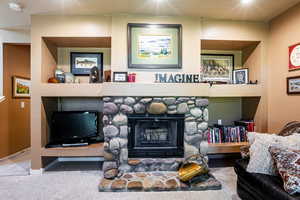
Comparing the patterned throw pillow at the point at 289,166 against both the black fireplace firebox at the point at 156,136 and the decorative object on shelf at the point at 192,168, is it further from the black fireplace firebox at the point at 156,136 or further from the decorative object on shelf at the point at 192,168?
the black fireplace firebox at the point at 156,136

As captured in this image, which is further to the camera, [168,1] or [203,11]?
[203,11]

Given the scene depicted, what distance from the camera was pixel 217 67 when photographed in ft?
12.1

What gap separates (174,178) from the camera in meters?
2.64

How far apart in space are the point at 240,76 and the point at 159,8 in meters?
1.95

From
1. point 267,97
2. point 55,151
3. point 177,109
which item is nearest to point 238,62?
point 267,97

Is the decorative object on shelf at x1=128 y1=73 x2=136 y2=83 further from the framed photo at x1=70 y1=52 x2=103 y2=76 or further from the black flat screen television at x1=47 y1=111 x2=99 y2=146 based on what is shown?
the black flat screen television at x1=47 y1=111 x2=99 y2=146

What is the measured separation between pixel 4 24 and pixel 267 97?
16.4 ft

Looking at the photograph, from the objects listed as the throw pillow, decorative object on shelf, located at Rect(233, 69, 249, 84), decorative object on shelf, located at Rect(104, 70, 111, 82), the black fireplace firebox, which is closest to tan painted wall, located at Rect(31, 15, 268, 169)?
decorative object on shelf, located at Rect(104, 70, 111, 82)

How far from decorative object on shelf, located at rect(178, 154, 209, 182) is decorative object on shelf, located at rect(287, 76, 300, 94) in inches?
67.6

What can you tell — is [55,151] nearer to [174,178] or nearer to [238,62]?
[174,178]

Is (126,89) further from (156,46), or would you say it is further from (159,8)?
(159,8)

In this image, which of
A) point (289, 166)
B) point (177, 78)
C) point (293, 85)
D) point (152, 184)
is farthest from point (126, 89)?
point (293, 85)

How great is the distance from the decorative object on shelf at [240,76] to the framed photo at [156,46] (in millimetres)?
1260

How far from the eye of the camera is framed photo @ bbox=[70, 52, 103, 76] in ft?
11.5
